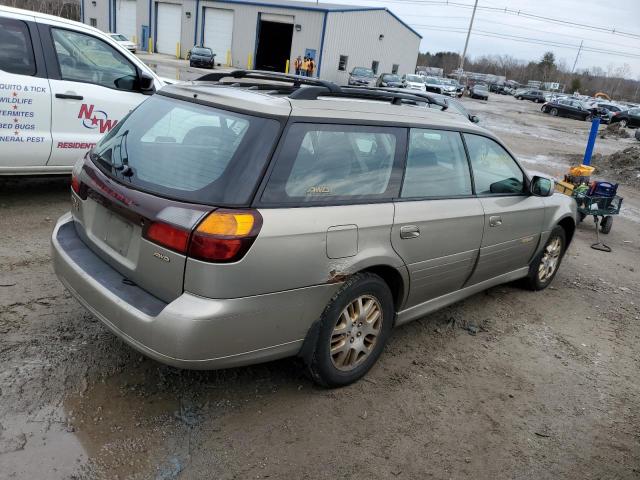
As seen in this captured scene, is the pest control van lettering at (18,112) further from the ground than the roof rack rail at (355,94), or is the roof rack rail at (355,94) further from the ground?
the roof rack rail at (355,94)

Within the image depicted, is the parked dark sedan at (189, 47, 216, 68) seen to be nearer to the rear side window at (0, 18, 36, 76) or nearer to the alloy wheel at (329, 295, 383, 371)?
the rear side window at (0, 18, 36, 76)

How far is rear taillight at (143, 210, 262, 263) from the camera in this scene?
8.30 ft

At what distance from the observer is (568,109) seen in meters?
40.6

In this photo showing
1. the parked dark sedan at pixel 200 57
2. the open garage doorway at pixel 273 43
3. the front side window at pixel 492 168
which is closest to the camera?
the front side window at pixel 492 168

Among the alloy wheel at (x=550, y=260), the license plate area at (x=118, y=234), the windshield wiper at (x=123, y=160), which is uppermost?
the windshield wiper at (x=123, y=160)

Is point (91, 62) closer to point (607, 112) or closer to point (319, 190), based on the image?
point (319, 190)

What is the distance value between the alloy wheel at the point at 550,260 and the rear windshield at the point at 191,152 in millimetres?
3583

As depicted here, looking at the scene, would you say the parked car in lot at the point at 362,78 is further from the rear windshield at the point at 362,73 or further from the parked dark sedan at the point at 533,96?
the parked dark sedan at the point at 533,96

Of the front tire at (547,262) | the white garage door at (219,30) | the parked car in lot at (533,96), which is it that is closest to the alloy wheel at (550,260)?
the front tire at (547,262)

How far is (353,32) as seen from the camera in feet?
134

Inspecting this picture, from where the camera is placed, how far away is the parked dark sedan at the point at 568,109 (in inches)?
1571

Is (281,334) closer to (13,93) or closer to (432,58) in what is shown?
(13,93)

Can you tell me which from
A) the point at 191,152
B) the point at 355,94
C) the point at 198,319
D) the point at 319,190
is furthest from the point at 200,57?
the point at 198,319

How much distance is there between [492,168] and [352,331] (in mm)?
1982
